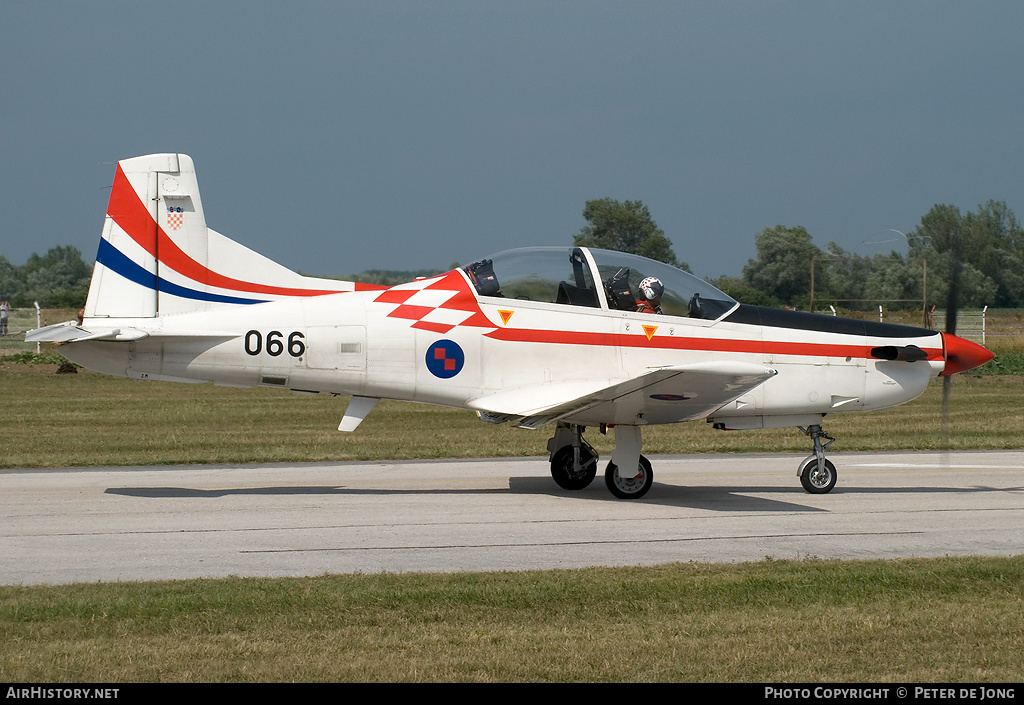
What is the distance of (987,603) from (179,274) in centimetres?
851

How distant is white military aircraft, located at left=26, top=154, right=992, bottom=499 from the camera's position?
11.0 m

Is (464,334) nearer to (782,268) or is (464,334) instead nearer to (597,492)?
(597,492)

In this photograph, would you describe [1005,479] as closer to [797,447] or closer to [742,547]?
[797,447]

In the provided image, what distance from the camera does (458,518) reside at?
10.3m

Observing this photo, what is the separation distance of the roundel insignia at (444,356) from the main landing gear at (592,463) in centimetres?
144

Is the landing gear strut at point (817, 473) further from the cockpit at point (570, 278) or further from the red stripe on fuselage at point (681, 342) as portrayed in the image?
the cockpit at point (570, 278)

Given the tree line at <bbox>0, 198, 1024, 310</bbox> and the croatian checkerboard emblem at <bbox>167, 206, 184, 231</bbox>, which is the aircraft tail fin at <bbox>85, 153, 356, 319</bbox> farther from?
the tree line at <bbox>0, 198, 1024, 310</bbox>

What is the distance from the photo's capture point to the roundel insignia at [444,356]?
11.1 meters

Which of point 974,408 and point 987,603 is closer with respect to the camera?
point 987,603

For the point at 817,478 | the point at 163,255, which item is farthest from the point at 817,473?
the point at 163,255

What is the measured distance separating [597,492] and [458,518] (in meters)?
2.29

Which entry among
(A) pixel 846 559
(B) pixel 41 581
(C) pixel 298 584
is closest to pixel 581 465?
(A) pixel 846 559

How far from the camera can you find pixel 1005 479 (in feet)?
42.7

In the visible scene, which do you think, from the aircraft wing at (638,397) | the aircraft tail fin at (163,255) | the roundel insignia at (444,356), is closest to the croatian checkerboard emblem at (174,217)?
the aircraft tail fin at (163,255)
